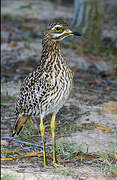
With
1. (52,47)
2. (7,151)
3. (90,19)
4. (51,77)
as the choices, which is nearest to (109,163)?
(51,77)

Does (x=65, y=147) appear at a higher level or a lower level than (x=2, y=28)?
lower

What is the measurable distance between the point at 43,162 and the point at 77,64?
395cm

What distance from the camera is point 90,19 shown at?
367 inches

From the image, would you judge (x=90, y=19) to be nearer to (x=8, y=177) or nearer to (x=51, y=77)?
(x=51, y=77)

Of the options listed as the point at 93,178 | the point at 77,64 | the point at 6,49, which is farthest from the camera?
the point at 6,49

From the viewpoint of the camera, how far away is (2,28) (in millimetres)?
10414

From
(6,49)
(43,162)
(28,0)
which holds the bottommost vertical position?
(43,162)

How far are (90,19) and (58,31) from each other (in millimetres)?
4930

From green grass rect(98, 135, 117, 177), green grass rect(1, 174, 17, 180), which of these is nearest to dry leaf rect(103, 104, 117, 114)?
green grass rect(98, 135, 117, 177)

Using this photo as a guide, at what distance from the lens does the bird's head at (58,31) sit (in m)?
4.50

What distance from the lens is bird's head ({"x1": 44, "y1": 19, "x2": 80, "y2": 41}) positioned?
14.8 ft

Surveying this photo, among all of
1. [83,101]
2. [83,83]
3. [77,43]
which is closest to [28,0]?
[77,43]

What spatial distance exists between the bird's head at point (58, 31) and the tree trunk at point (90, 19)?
4.72m

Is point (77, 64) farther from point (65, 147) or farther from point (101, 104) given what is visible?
point (65, 147)
